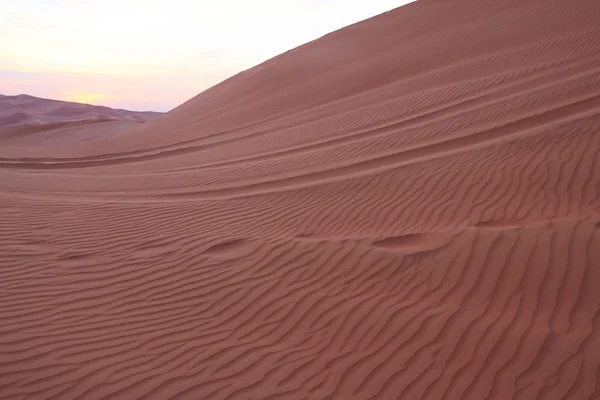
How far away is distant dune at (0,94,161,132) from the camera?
3886 cm

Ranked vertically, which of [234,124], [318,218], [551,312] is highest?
[234,124]

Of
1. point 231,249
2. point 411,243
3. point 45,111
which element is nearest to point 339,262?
point 411,243

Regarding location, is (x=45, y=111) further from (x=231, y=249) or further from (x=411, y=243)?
(x=411, y=243)

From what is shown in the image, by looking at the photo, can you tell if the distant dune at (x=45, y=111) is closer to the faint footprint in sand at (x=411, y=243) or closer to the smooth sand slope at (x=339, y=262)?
the smooth sand slope at (x=339, y=262)

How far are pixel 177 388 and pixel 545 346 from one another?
274 cm

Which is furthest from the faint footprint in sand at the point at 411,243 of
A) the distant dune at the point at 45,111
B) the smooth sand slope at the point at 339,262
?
the distant dune at the point at 45,111

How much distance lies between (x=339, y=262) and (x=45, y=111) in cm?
4636

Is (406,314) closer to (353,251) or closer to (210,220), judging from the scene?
(353,251)

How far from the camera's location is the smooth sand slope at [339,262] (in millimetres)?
3969

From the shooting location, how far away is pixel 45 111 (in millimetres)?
45594

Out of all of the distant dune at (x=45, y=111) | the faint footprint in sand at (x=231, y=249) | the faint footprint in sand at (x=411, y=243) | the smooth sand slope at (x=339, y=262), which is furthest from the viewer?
the distant dune at (x=45, y=111)

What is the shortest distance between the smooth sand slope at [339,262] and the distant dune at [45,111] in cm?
2925

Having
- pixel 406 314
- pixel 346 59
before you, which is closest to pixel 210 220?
pixel 406 314

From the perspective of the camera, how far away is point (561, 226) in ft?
18.1
